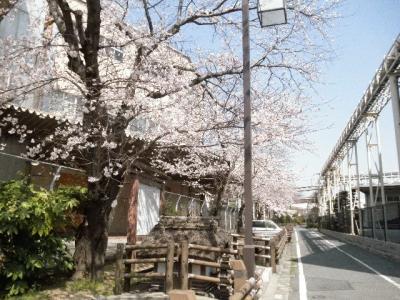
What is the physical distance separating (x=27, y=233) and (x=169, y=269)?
3.27 meters

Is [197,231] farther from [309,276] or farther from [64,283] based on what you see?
[309,276]

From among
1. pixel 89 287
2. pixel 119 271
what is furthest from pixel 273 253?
pixel 89 287

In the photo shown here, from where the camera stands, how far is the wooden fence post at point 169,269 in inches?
341

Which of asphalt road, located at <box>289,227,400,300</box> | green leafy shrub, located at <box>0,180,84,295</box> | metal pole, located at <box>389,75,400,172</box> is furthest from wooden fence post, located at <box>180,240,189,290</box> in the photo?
metal pole, located at <box>389,75,400,172</box>

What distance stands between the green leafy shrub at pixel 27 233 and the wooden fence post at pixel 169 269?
2380 mm

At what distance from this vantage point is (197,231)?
10.5 m

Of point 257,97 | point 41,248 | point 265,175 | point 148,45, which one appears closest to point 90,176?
point 41,248

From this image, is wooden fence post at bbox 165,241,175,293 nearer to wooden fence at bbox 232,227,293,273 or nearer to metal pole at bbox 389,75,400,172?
wooden fence at bbox 232,227,293,273

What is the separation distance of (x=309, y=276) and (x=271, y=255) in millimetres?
1551

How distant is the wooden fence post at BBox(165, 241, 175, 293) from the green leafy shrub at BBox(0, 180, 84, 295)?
238cm

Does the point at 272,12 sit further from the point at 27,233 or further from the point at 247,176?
the point at 27,233

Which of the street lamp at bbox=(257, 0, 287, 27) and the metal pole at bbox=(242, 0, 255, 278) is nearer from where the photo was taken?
the metal pole at bbox=(242, 0, 255, 278)

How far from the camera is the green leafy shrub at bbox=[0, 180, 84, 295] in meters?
7.89

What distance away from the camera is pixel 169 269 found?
8.71 m
